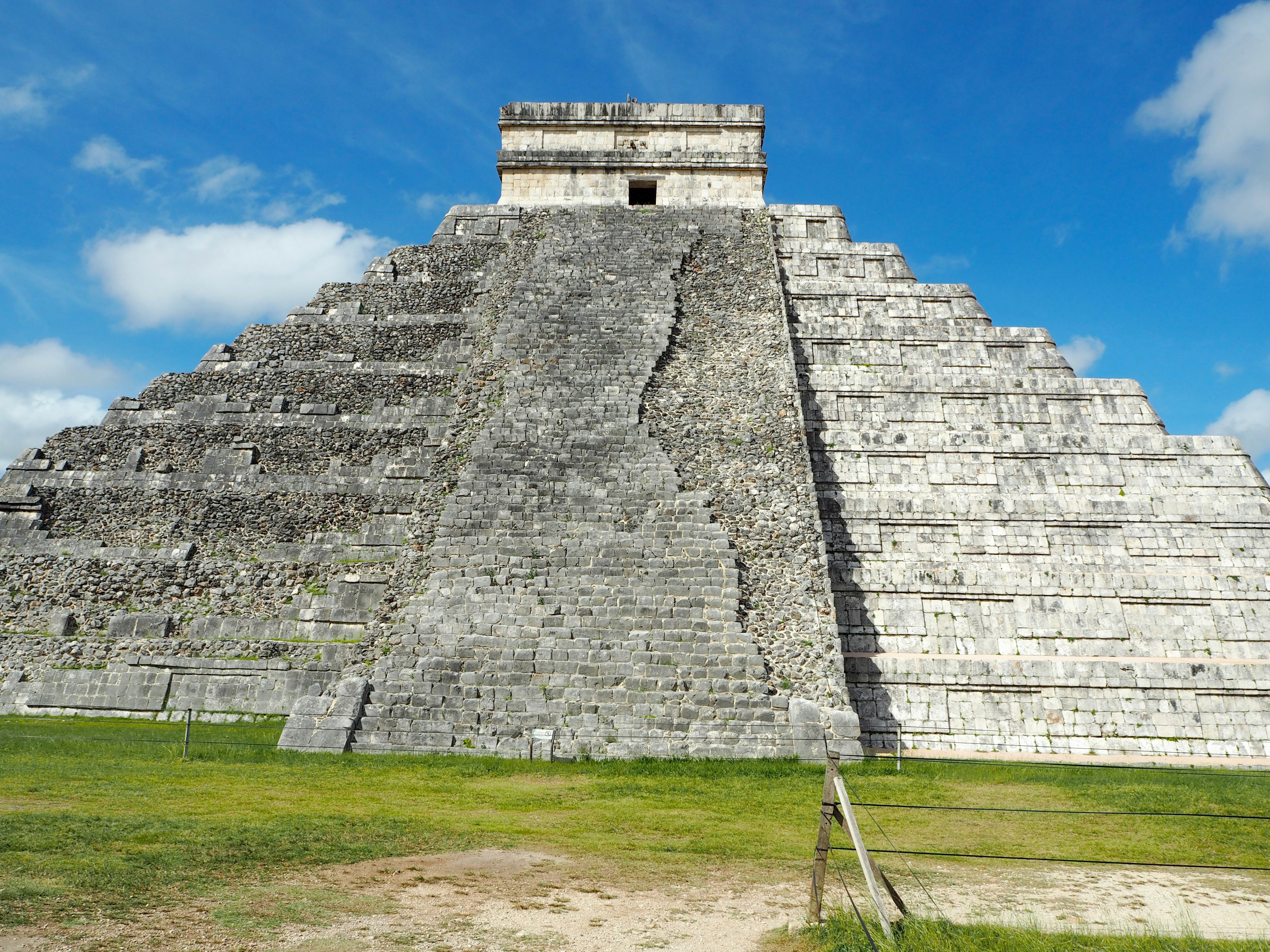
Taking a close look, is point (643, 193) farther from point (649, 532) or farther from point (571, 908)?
point (571, 908)

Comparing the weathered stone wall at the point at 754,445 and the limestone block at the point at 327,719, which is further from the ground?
the weathered stone wall at the point at 754,445

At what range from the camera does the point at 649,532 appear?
41.3 feet

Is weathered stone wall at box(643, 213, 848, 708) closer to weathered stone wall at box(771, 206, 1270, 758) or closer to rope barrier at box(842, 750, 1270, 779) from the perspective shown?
rope barrier at box(842, 750, 1270, 779)

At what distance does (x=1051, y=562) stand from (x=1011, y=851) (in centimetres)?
784

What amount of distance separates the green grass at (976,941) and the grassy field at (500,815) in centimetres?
2

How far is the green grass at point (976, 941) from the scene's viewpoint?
4477mm

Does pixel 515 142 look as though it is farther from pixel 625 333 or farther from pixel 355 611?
pixel 355 611

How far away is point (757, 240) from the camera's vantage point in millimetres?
19031

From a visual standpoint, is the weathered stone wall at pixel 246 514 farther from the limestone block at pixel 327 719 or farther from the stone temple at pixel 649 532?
the limestone block at pixel 327 719

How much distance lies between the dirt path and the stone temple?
4.12 meters

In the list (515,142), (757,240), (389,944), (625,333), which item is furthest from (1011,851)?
(515,142)

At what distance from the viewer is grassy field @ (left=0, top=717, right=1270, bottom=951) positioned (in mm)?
5676

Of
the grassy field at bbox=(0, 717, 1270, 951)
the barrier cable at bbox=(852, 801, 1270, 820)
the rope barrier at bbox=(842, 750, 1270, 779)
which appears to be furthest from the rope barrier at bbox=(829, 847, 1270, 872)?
the rope barrier at bbox=(842, 750, 1270, 779)

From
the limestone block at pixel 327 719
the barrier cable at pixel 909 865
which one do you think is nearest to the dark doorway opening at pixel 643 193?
the limestone block at pixel 327 719
